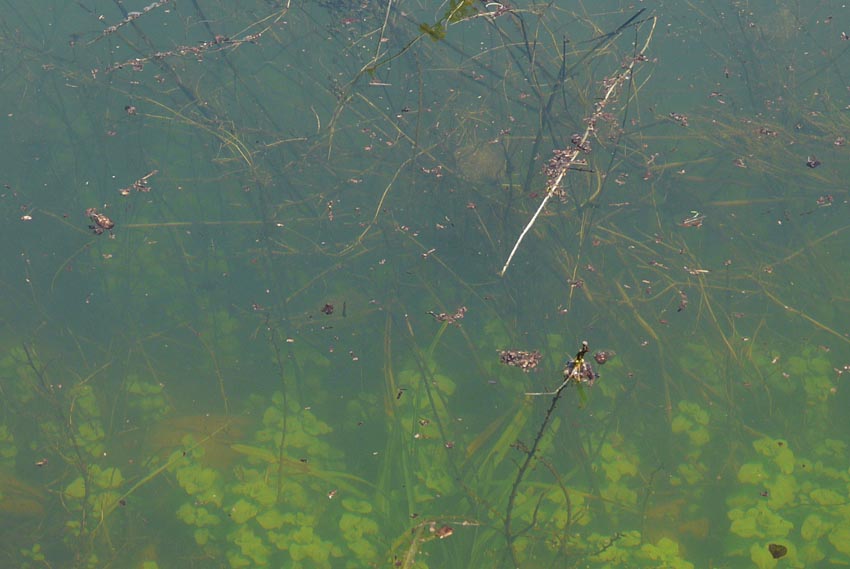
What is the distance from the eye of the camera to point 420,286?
3.15m

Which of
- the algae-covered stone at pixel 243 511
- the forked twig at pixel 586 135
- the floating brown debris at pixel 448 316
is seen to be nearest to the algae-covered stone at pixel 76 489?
the algae-covered stone at pixel 243 511

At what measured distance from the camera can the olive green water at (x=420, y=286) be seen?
2.79 metres

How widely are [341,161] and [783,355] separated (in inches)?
90.4

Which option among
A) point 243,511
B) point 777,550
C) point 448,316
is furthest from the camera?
point 448,316

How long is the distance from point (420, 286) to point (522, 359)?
0.62 metres

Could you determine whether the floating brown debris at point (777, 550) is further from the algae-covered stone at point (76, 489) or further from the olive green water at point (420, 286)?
the algae-covered stone at point (76, 489)

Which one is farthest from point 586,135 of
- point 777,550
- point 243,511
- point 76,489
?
point 76,489

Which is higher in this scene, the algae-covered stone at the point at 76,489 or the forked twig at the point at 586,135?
the forked twig at the point at 586,135

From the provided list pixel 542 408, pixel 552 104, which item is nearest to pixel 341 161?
pixel 552 104

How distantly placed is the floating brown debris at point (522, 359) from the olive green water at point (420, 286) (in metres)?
0.13

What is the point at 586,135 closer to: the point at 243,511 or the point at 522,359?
the point at 522,359

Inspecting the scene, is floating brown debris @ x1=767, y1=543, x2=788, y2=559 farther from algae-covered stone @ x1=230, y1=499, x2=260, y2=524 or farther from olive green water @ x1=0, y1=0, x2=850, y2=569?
algae-covered stone @ x1=230, y1=499, x2=260, y2=524

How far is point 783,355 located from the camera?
298 cm

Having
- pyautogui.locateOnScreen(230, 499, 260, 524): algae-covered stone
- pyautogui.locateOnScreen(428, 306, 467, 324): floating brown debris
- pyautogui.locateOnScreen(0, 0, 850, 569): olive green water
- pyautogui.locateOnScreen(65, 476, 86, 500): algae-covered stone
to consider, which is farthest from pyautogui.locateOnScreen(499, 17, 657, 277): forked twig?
pyautogui.locateOnScreen(65, 476, 86, 500): algae-covered stone
